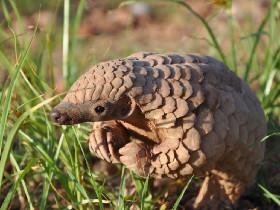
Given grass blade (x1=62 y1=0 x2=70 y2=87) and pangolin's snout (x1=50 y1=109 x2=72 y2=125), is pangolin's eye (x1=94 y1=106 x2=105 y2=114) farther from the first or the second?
grass blade (x1=62 y1=0 x2=70 y2=87)

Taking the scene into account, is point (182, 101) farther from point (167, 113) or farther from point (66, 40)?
point (66, 40)

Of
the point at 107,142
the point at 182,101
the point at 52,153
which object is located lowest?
the point at 52,153

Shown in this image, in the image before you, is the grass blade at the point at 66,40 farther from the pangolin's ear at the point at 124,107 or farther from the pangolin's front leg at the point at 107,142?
the pangolin's ear at the point at 124,107

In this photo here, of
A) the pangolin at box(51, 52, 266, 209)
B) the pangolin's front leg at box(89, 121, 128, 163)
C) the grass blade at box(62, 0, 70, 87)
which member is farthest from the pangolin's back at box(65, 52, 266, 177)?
the grass blade at box(62, 0, 70, 87)

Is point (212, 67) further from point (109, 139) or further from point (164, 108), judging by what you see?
point (109, 139)

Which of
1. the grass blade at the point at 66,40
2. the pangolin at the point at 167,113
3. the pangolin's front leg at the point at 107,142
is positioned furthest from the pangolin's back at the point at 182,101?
the grass blade at the point at 66,40

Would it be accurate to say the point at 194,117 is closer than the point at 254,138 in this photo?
Yes

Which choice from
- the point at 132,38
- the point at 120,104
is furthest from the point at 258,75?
the point at 132,38

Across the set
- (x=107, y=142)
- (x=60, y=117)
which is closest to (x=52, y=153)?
(x=107, y=142)
